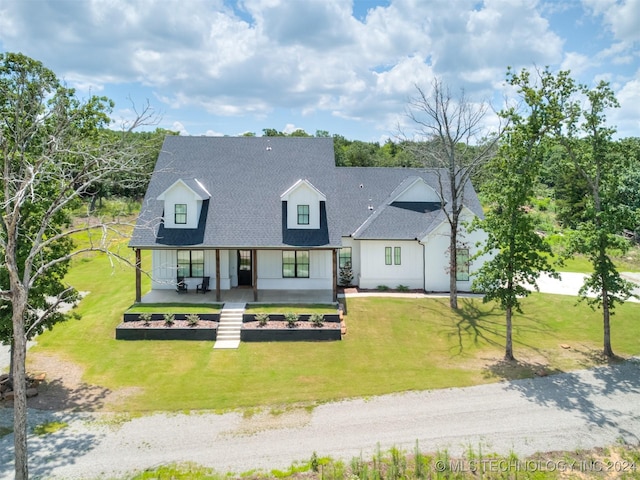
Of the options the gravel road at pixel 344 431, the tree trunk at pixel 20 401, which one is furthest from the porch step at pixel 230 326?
the tree trunk at pixel 20 401

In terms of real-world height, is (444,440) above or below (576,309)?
below

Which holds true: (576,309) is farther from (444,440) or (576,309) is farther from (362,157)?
(362,157)

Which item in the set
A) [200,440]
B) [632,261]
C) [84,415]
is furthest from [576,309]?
[84,415]

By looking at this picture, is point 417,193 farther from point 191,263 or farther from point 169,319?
point 169,319

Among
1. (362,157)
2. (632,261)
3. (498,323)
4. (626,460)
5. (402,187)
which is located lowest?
(626,460)

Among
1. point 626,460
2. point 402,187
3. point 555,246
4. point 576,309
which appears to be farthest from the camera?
point 555,246

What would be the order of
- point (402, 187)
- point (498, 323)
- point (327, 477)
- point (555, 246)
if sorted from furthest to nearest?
point (555, 246) < point (402, 187) < point (498, 323) < point (327, 477)

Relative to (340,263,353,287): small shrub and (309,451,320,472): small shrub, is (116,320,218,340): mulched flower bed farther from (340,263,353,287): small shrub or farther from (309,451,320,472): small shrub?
(309,451,320,472): small shrub

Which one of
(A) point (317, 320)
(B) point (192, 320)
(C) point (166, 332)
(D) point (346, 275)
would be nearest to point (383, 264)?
(D) point (346, 275)
